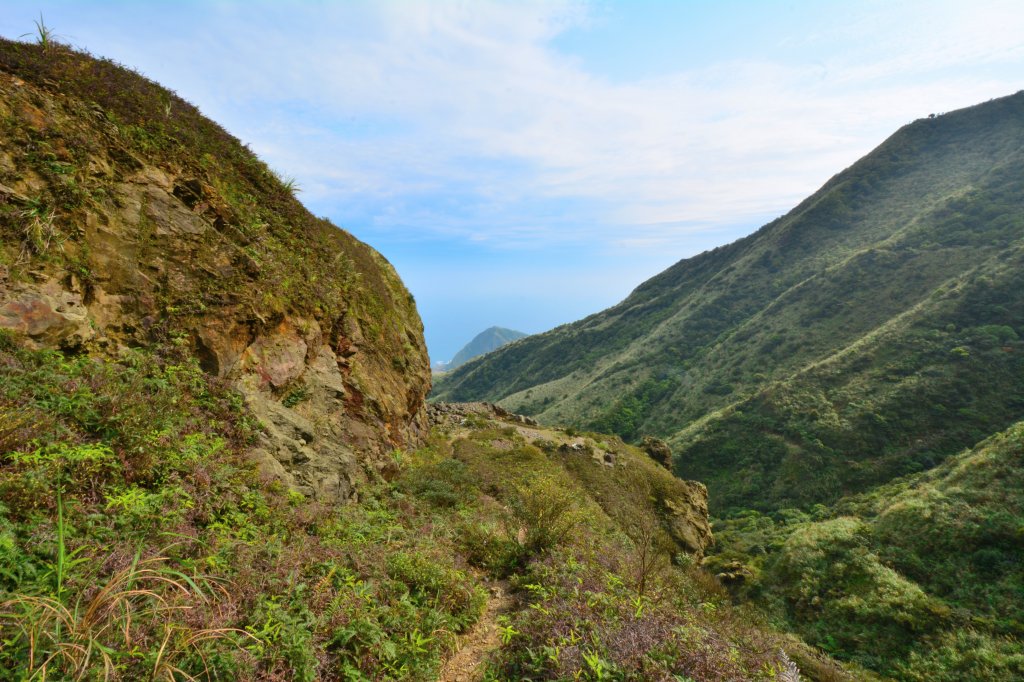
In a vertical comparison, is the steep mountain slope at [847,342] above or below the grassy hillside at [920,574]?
above

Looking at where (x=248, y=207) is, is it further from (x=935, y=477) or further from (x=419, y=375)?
(x=935, y=477)

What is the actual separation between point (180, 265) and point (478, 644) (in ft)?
31.5

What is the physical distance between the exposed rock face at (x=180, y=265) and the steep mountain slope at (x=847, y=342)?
40175mm

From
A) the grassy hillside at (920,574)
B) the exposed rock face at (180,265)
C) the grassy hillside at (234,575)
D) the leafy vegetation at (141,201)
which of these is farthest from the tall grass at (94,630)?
the grassy hillside at (920,574)

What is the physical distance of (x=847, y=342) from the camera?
161ft

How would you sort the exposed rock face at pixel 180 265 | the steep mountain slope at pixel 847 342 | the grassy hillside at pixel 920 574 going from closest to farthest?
1. the exposed rock face at pixel 180 265
2. the grassy hillside at pixel 920 574
3. the steep mountain slope at pixel 847 342

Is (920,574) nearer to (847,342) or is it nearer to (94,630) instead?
(94,630)

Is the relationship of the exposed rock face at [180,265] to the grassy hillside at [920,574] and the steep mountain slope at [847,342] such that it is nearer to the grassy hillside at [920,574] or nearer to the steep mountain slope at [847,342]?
the grassy hillside at [920,574]

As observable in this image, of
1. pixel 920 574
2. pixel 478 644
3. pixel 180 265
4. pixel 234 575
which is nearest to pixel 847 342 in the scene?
pixel 920 574

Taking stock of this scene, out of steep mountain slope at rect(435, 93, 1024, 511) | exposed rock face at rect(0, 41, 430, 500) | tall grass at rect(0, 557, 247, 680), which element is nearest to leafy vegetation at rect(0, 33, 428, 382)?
exposed rock face at rect(0, 41, 430, 500)

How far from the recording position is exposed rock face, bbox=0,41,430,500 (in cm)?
679

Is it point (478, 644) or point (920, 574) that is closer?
point (478, 644)

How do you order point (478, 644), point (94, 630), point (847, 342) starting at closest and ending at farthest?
point (94, 630), point (478, 644), point (847, 342)

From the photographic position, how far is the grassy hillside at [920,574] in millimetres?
15359
